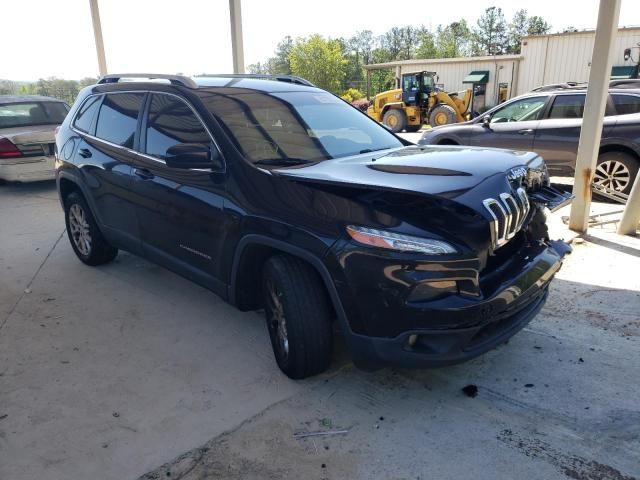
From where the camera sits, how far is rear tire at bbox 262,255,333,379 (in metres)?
2.82

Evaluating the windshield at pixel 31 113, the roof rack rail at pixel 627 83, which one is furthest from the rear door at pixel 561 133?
the windshield at pixel 31 113

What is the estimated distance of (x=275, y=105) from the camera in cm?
371

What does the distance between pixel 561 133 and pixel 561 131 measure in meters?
0.04

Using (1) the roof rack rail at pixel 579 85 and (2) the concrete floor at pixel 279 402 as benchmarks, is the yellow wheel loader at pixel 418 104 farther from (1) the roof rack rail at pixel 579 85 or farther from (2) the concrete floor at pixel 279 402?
(2) the concrete floor at pixel 279 402

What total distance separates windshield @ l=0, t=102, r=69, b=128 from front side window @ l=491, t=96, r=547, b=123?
7.95 metres

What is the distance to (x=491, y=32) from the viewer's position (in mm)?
77688

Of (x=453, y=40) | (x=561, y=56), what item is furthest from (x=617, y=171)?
(x=453, y=40)

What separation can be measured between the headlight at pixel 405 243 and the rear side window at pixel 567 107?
6.65 m

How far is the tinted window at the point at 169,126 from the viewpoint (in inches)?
137

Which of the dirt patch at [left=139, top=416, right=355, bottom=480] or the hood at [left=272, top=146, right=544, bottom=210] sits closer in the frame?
the dirt patch at [left=139, top=416, right=355, bottom=480]

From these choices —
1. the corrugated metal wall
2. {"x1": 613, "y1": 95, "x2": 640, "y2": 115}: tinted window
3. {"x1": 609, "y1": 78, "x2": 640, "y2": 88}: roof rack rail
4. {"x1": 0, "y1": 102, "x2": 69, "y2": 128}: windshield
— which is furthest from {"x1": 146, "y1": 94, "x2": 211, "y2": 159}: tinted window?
the corrugated metal wall

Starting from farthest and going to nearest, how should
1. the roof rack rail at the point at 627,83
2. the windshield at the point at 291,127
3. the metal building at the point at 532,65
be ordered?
the metal building at the point at 532,65
the roof rack rail at the point at 627,83
the windshield at the point at 291,127

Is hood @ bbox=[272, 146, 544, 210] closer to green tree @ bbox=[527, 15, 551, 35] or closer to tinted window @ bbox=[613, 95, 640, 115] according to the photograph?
tinted window @ bbox=[613, 95, 640, 115]

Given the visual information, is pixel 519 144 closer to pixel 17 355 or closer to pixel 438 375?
pixel 438 375
